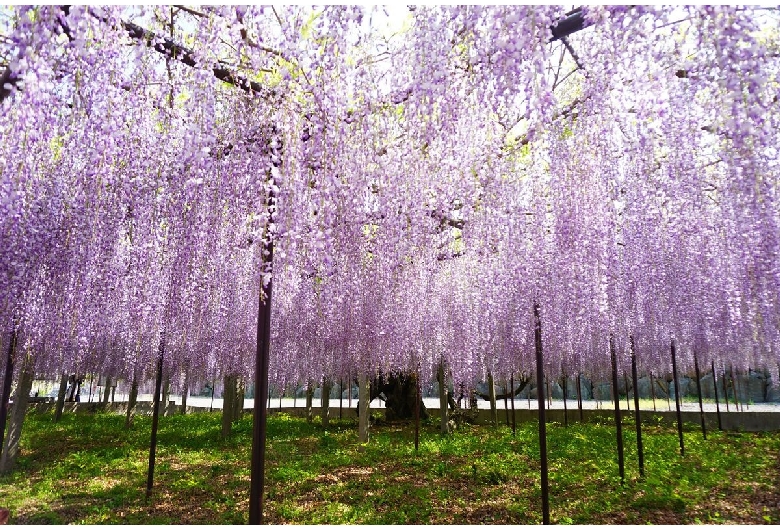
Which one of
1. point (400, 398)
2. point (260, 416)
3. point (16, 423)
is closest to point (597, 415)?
point (400, 398)

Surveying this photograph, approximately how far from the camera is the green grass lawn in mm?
6320

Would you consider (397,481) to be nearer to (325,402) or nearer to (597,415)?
(325,402)

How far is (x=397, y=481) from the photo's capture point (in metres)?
8.15

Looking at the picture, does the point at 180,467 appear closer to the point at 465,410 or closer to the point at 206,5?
the point at 206,5

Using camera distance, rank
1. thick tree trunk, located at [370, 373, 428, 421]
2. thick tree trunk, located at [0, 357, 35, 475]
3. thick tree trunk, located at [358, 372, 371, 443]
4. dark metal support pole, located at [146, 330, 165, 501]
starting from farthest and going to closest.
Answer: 1. thick tree trunk, located at [370, 373, 428, 421]
2. thick tree trunk, located at [358, 372, 371, 443]
3. thick tree trunk, located at [0, 357, 35, 475]
4. dark metal support pole, located at [146, 330, 165, 501]

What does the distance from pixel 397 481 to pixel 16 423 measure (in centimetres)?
736

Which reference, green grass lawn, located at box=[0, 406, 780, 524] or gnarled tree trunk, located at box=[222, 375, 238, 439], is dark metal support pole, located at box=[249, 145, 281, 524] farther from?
gnarled tree trunk, located at box=[222, 375, 238, 439]

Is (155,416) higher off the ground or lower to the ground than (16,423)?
higher

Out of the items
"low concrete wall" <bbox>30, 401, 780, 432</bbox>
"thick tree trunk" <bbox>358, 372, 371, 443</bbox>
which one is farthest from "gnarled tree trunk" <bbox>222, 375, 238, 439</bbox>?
"low concrete wall" <bbox>30, 401, 780, 432</bbox>

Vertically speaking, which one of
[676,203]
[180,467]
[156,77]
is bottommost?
[180,467]

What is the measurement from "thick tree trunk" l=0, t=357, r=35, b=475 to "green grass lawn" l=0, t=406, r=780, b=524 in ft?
1.08

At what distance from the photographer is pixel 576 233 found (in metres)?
6.59

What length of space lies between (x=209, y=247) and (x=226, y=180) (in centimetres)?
137

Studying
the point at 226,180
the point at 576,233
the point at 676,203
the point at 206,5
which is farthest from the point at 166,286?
the point at 676,203
